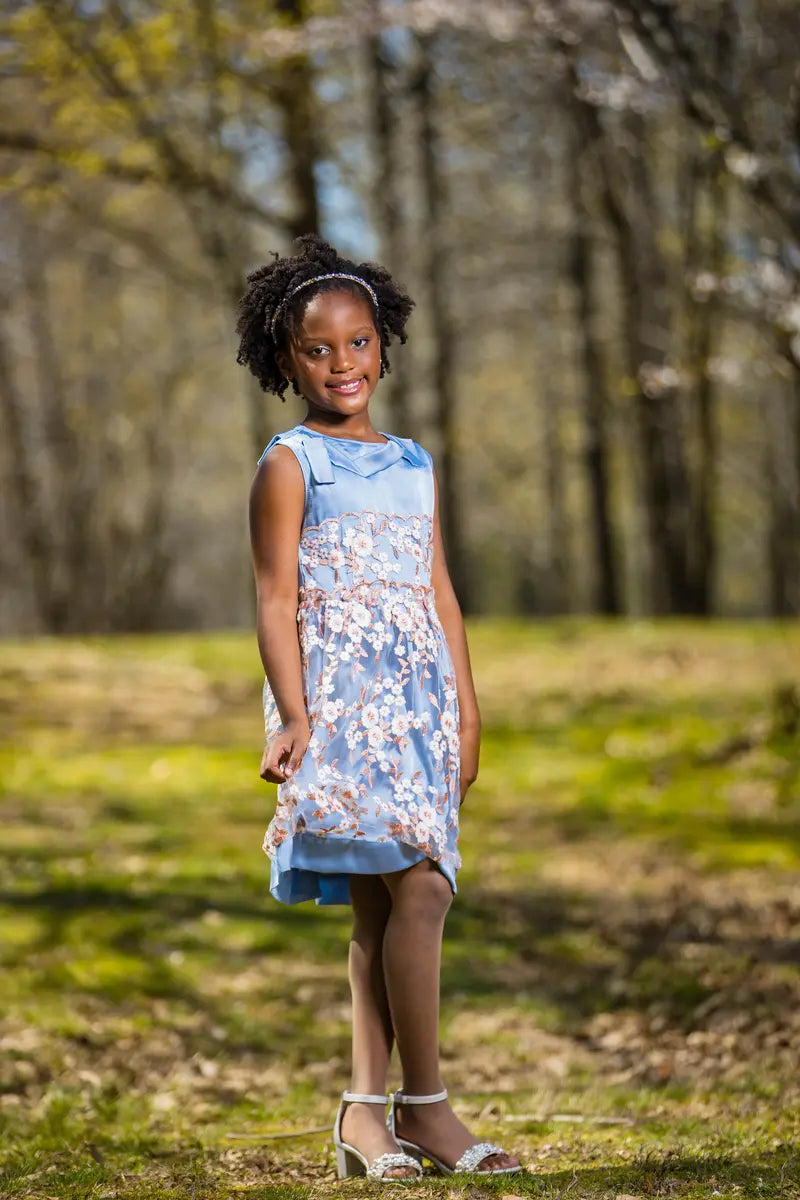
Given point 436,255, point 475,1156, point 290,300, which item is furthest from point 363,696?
point 436,255

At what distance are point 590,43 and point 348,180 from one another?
660cm

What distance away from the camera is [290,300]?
3342 mm

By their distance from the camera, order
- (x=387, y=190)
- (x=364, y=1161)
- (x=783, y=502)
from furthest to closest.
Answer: (x=783, y=502) → (x=387, y=190) → (x=364, y=1161)

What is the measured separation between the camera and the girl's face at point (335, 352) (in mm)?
3305

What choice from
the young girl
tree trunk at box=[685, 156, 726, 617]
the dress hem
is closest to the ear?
the young girl

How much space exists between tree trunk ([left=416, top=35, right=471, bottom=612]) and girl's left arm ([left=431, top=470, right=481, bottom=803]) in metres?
13.8

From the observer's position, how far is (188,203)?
12.6m

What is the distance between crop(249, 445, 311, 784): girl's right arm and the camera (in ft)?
10.1

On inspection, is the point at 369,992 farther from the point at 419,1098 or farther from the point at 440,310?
the point at 440,310

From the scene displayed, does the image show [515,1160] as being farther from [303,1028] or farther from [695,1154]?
[303,1028]

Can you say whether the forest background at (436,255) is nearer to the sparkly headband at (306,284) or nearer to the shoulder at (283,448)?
the sparkly headband at (306,284)

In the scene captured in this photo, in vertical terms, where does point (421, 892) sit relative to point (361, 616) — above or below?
below

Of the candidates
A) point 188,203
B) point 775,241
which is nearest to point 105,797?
point 775,241

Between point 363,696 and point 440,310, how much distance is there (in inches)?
626
